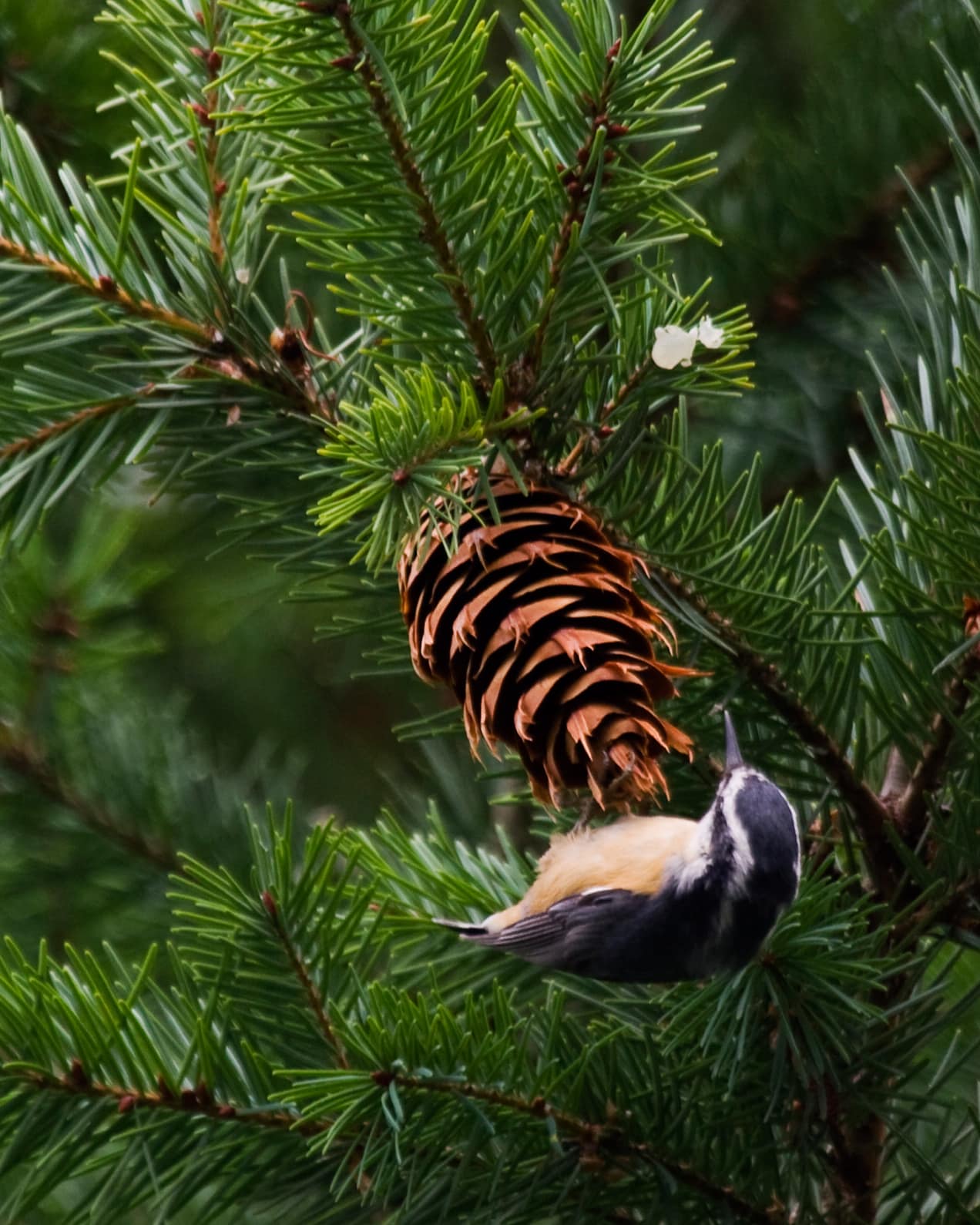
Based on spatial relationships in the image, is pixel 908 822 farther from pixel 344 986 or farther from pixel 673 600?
pixel 344 986

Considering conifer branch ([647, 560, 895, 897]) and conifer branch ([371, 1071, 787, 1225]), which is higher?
conifer branch ([647, 560, 895, 897])

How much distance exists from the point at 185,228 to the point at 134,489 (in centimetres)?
77

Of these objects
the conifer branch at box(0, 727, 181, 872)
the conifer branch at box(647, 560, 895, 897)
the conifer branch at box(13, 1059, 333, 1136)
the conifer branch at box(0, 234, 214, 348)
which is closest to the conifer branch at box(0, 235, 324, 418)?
the conifer branch at box(0, 234, 214, 348)

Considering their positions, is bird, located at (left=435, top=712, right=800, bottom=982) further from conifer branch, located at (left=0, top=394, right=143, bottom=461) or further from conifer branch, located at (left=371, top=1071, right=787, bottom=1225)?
conifer branch, located at (left=0, top=394, right=143, bottom=461)

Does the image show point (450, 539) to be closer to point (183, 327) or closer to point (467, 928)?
point (183, 327)

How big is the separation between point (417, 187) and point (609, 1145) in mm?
586

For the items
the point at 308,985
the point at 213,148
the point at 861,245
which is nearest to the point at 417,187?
the point at 213,148

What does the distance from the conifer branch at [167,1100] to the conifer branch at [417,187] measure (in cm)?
46

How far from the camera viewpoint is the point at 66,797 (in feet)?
4.26

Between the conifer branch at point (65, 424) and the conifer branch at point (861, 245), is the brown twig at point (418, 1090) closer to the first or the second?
the conifer branch at point (65, 424)

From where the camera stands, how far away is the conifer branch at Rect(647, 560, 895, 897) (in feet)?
2.85

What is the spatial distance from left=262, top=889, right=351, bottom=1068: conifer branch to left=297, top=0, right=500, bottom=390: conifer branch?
0.36 meters

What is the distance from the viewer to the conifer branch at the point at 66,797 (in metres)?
1.30

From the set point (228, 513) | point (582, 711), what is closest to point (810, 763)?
point (582, 711)
